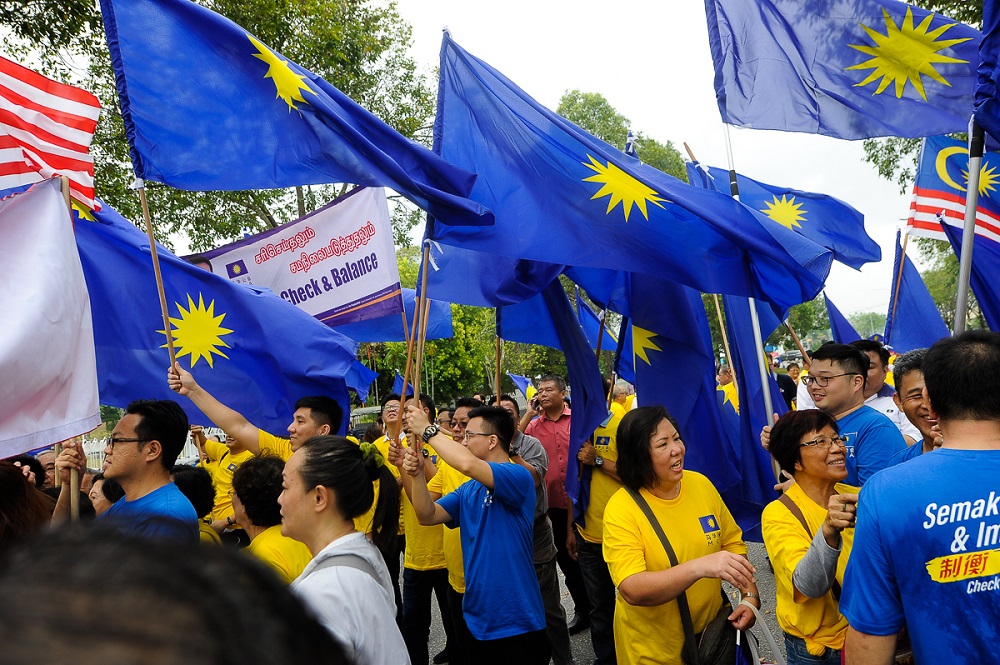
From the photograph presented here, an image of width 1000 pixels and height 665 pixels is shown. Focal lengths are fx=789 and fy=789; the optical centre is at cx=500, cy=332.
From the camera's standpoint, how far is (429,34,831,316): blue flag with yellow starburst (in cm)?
444

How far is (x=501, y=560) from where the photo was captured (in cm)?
443

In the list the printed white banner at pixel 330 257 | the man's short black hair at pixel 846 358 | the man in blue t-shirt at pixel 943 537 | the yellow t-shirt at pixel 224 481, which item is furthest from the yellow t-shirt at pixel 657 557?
the printed white banner at pixel 330 257

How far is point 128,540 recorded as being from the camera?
620 millimetres

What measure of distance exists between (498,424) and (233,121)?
2312mm

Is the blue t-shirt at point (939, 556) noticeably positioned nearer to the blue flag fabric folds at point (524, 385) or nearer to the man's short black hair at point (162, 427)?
the man's short black hair at point (162, 427)

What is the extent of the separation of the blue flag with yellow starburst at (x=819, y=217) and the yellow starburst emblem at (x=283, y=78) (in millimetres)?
3998

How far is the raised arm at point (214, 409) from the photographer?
162 inches

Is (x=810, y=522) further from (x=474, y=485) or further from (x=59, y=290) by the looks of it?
(x=59, y=290)

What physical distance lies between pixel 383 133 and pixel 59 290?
179cm

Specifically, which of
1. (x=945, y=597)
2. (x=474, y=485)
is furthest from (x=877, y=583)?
(x=474, y=485)

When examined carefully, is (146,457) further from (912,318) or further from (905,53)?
(912,318)

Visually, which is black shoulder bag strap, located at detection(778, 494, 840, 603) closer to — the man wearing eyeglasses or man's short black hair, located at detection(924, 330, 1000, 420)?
the man wearing eyeglasses

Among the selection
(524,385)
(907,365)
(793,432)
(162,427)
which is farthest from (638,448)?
(524,385)

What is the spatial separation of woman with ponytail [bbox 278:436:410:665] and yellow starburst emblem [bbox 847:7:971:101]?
13.1ft
